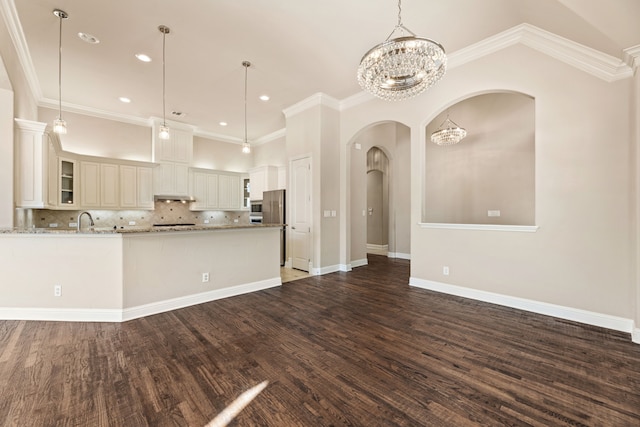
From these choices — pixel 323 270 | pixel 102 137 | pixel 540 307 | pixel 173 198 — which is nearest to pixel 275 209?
Result: pixel 323 270

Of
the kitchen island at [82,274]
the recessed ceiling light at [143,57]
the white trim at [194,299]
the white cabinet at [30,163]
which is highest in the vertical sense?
the recessed ceiling light at [143,57]

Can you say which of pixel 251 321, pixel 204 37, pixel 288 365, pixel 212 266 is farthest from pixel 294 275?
pixel 204 37

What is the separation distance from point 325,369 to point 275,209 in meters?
4.50

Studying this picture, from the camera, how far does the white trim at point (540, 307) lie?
2750 millimetres

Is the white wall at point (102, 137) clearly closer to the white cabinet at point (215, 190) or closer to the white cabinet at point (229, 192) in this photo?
the white cabinet at point (215, 190)

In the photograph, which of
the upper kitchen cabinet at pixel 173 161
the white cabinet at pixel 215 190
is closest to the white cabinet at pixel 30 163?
the upper kitchen cabinet at pixel 173 161

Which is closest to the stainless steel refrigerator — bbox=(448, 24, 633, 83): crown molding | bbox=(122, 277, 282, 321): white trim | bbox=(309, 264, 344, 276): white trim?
bbox=(309, 264, 344, 276): white trim

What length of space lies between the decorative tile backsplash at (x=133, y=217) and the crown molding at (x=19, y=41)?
85.1 inches

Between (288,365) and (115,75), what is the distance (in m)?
5.19

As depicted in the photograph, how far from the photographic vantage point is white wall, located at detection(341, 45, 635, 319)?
2744mm

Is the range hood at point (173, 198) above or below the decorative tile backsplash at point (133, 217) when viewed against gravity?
above

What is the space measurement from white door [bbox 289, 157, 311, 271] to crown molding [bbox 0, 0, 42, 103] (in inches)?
162

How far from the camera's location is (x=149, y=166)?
20.3 ft

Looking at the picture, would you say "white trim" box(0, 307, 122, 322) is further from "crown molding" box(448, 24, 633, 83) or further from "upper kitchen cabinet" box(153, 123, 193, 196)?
"crown molding" box(448, 24, 633, 83)
